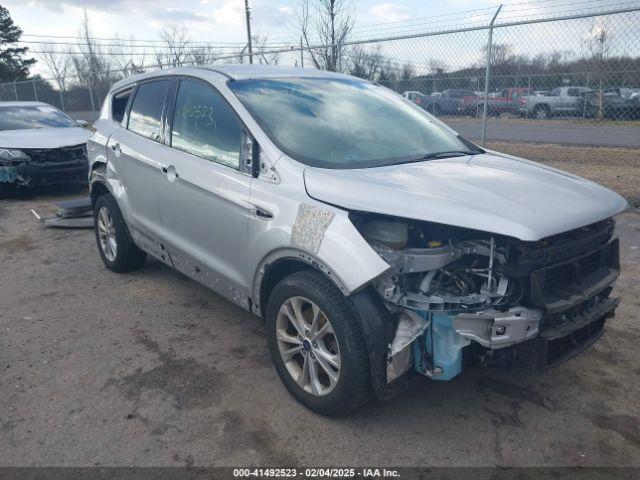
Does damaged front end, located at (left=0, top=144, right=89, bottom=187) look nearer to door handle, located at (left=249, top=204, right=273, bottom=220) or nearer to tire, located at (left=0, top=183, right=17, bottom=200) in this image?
tire, located at (left=0, top=183, right=17, bottom=200)

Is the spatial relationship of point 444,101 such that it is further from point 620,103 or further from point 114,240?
point 114,240

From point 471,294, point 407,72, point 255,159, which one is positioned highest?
point 407,72

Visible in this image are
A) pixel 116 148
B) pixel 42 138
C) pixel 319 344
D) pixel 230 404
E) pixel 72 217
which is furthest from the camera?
pixel 42 138

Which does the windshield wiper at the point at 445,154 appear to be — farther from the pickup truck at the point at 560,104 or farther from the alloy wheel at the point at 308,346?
the pickup truck at the point at 560,104

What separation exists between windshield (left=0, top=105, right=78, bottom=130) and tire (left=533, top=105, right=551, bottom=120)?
28.0 feet

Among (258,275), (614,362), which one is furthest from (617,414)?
(258,275)

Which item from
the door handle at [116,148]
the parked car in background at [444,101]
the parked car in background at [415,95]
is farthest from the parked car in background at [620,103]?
the door handle at [116,148]

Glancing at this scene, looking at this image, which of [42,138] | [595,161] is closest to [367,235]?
[42,138]

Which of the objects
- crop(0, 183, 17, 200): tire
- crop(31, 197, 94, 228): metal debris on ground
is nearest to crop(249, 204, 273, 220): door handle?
crop(31, 197, 94, 228): metal debris on ground

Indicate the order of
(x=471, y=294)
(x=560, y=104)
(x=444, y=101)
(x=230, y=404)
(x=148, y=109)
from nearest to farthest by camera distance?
(x=471, y=294) → (x=230, y=404) → (x=148, y=109) → (x=444, y=101) → (x=560, y=104)

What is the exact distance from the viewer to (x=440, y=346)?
2.69 m

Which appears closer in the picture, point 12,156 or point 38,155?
point 12,156

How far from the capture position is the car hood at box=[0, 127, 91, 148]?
28.7ft

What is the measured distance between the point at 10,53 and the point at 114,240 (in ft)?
165
